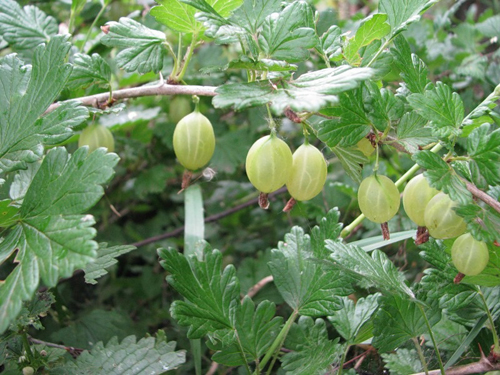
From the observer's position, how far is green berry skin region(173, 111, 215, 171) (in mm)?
778

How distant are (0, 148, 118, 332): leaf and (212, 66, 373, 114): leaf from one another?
183mm

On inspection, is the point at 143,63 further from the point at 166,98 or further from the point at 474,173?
the point at 166,98

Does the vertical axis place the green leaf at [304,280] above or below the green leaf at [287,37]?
below

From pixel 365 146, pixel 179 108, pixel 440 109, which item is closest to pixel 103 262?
pixel 365 146

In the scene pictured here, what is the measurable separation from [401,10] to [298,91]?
24 centimetres

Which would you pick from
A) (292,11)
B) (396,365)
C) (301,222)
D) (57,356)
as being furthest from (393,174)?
(57,356)

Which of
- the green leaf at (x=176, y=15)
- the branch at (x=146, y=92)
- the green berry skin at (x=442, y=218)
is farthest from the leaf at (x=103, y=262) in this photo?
the green berry skin at (x=442, y=218)

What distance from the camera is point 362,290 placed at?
113 cm

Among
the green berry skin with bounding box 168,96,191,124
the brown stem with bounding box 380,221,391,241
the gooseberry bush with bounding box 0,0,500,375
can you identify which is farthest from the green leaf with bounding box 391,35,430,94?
the green berry skin with bounding box 168,96,191,124

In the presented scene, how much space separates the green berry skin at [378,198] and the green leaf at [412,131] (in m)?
0.06

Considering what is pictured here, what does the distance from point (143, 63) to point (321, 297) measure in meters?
0.49

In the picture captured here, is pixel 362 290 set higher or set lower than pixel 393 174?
lower

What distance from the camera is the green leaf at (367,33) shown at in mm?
665

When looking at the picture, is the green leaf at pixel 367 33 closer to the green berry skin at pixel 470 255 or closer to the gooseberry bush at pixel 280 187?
the gooseberry bush at pixel 280 187
